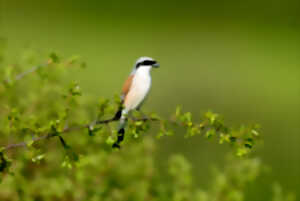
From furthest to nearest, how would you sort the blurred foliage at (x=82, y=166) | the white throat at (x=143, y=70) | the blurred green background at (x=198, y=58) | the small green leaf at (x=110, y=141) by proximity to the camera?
the blurred green background at (x=198, y=58) → the white throat at (x=143, y=70) → the blurred foliage at (x=82, y=166) → the small green leaf at (x=110, y=141)

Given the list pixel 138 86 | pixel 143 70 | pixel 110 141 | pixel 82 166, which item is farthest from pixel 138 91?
Answer: pixel 110 141

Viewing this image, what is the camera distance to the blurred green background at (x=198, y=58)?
13.4 meters

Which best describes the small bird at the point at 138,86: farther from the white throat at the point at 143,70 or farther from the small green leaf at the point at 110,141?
the small green leaf at the point at 110,141

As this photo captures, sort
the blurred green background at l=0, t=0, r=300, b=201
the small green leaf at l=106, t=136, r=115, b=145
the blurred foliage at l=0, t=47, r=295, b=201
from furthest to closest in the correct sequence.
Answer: the blurred green background at l=0, t=0, r=300, b=201 < the blurred foliage at l=0, t=47, r=295, b=201 < the small green leaf at l=106, t=136, r=115, b=145

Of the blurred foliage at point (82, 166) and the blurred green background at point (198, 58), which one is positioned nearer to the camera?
the blurred foliage at point (82, 166)

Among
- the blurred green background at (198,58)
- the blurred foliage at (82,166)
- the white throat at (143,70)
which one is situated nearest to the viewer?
the blurred foliage at (82,166)

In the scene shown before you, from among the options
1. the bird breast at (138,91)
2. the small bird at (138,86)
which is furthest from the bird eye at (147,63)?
the bird breast at (138,91)

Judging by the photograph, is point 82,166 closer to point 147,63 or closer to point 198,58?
point 147,63

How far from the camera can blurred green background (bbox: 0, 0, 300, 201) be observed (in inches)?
527

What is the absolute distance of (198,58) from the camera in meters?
24.9

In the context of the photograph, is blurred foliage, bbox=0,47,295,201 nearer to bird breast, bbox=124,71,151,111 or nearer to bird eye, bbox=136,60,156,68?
bird breast, bbox=124,71,151,111

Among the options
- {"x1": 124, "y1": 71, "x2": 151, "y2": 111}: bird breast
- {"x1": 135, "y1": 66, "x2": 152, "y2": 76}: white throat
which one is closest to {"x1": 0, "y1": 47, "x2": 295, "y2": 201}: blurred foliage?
{"x1": 124, "y1": 71, "x2": 151, "y2": 111}: bird breast

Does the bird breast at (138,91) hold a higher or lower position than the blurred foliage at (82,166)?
higher

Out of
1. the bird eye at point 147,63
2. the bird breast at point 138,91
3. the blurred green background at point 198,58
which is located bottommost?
the blurred green background at point 198,58
